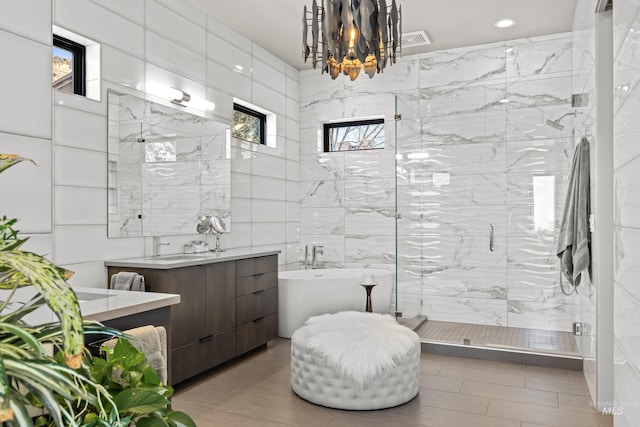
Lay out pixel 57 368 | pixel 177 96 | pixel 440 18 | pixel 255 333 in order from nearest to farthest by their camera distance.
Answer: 1. pixel 57 368
2. pixel 177 96
3. pixel 255 333
4. pixel 440 18

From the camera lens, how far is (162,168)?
3.68 meters

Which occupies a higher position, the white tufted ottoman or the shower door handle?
the shower door handle

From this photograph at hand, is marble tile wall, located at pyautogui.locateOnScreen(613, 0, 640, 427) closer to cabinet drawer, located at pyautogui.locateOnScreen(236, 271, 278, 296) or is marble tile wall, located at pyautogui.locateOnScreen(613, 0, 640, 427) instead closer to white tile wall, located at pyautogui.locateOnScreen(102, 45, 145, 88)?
cabinet drawer, located at pyautogui.locateOnScreen(236, 271, 278, 296)

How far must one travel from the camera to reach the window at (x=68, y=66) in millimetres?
3020

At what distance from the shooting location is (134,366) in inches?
31.6

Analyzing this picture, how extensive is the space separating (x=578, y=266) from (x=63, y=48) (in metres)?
3.45

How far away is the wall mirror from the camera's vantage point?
10.8 feet

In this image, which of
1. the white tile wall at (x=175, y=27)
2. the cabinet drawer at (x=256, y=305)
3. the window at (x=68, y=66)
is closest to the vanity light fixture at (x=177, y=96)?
the white tile wall at (x=175, y=27)

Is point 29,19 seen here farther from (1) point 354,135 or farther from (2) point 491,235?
(1) point 354,135

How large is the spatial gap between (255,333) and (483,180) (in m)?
2.32

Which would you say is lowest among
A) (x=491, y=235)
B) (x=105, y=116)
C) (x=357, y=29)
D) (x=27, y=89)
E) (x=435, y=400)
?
(x=435, y=400)

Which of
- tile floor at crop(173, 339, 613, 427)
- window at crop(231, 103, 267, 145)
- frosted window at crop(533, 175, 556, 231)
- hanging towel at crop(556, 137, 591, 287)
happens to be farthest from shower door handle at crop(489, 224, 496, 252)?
window at crop(231, 103, 267, 145)

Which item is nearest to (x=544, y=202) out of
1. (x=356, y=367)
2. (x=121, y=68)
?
(x=356, y=367)

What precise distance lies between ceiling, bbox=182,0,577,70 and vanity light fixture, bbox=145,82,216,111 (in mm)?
778
